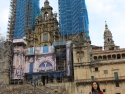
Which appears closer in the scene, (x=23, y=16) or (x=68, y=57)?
(x=68, y=57)

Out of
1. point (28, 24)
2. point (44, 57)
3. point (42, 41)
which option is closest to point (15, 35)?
point (28, 24)

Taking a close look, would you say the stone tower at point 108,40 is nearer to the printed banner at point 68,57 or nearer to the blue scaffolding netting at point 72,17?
the blue scaffolding netting at point 72,17

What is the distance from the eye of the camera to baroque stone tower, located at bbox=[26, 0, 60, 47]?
222ft

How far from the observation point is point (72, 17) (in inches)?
2719

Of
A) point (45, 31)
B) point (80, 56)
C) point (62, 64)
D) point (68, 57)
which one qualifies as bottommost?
point (62, 64)

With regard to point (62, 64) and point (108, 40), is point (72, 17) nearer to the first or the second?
point (108, 40)

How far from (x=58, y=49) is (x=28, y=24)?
18.5m

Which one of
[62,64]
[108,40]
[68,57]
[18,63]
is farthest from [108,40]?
[18,63]

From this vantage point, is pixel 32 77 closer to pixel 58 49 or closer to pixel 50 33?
pixel 58 49

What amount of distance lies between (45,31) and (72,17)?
944 centimetres

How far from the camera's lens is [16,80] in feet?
197

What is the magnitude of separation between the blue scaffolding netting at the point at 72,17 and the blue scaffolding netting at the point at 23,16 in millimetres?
12056

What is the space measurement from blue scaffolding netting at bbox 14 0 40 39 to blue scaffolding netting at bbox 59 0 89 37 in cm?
1206

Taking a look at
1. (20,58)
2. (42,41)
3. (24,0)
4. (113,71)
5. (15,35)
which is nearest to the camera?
(113,71)
